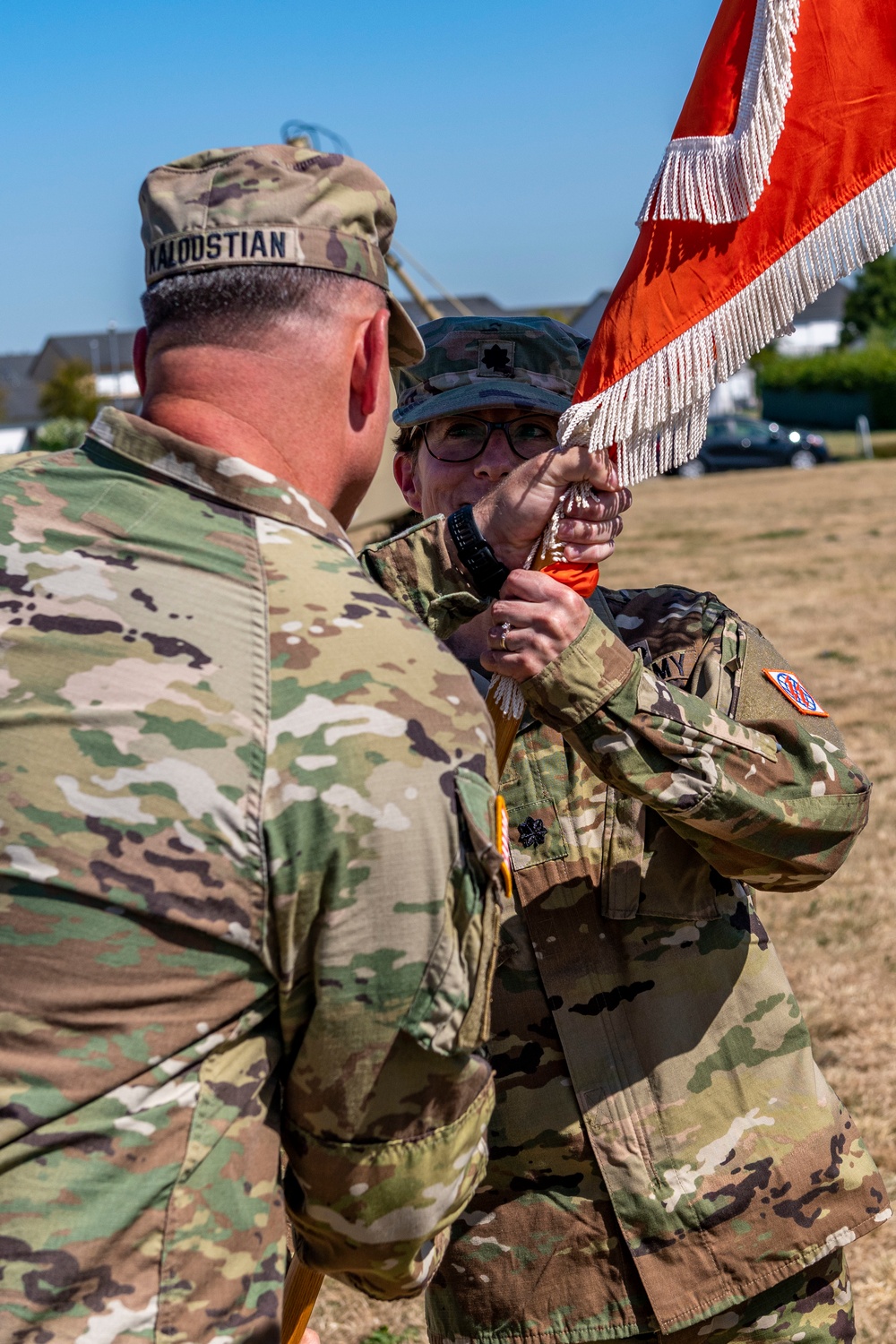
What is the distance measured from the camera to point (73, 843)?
1.48m

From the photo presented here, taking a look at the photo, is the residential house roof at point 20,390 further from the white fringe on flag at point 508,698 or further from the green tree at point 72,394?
the white fringe on flag at point 508,698

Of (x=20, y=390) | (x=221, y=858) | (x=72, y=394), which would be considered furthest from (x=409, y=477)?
(x=20, y=390)

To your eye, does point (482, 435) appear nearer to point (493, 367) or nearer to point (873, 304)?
point (493, 367)

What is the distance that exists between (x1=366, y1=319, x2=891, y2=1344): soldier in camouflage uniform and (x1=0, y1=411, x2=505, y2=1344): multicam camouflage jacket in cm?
70

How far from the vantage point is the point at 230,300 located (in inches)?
67.5

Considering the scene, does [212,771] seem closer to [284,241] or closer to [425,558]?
[284,241]

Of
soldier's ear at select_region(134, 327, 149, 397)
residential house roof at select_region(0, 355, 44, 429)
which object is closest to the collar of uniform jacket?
soldier's ear at select_region(134, 327, 149, 397)

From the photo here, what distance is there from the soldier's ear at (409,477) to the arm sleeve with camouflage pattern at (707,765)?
3.09 ft

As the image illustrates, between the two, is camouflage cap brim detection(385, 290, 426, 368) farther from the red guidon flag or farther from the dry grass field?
the dry grass field

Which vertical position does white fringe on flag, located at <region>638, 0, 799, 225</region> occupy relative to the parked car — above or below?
above

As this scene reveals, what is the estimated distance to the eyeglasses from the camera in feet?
9.42

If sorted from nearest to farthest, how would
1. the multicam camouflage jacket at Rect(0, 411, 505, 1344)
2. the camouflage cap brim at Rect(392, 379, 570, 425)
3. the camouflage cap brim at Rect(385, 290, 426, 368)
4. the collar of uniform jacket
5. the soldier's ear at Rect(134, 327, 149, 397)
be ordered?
the multicam camouflage jacket at Rect(0, 411, 505, 1344), the collar of uniform jacket, the soldier's ear at Rect(134, 327, 149, 397), the camouflage cap brim at Rect(385, 290, 426, 368), the camouflage cap brim at Rect(392, 379, 570, 425)

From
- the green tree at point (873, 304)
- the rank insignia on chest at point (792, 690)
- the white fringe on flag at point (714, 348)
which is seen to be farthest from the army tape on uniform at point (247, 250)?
the green tree at point (873, 304)

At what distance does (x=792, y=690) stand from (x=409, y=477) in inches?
41.1
